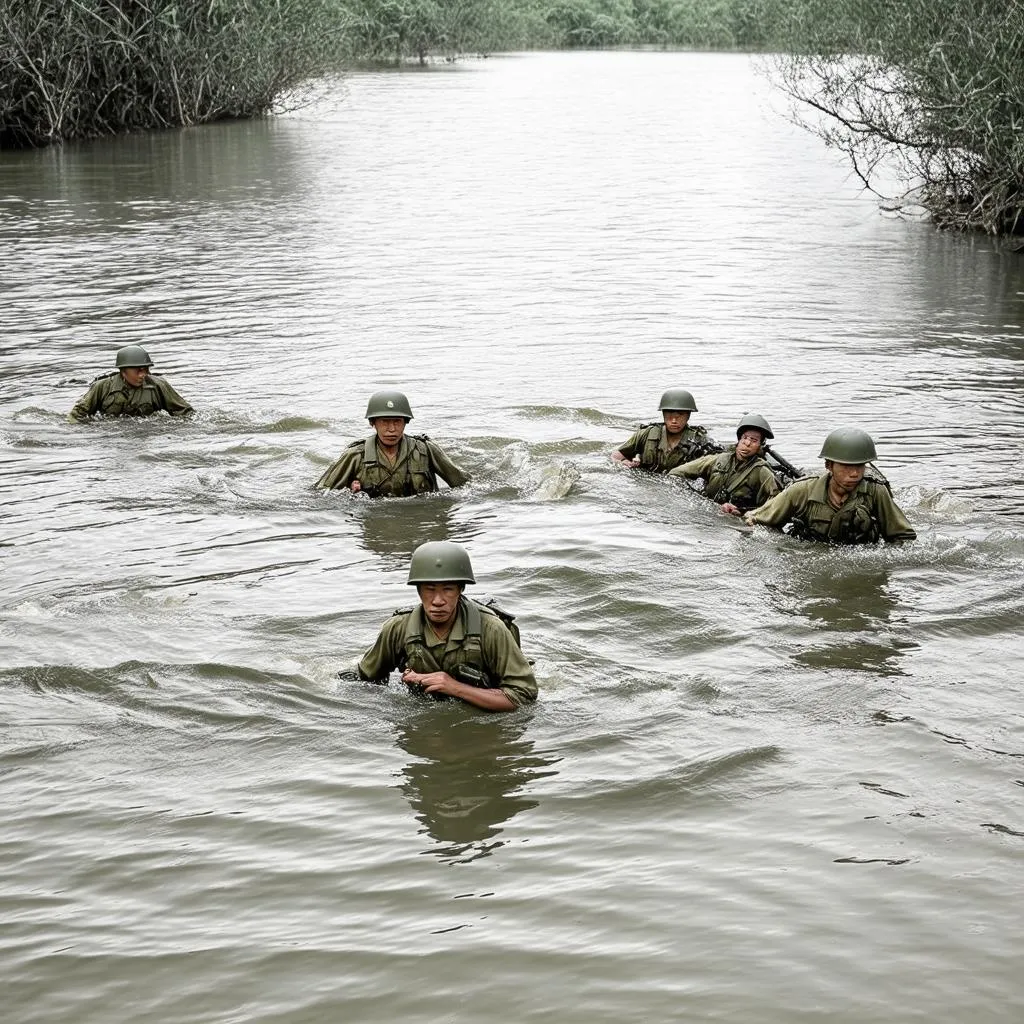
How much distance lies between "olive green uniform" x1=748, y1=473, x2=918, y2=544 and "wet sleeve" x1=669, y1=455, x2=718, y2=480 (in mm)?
1540

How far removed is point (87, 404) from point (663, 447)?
6.68m

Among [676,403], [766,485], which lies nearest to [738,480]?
[766,485]

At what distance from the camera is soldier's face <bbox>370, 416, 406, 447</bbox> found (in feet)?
44.8

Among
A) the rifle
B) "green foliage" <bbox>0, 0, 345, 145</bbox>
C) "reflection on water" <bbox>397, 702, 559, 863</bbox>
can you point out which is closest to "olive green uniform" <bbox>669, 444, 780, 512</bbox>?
the rifle

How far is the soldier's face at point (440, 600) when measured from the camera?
9.08m

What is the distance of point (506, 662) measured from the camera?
9328 mm

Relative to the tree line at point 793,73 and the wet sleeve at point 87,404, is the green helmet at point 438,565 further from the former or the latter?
the tree line at point 793,73

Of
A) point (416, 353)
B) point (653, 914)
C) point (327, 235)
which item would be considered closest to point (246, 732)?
point (653, 914)

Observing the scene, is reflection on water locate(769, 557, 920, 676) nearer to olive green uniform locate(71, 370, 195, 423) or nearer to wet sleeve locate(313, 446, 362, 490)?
wet sleeve locate(313, 446, 362, 490)

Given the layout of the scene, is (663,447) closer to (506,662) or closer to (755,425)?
(755,425)

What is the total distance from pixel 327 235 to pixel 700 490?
18790 millimetres

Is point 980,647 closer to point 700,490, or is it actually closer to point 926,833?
point 926,833

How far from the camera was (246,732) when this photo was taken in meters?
9.33

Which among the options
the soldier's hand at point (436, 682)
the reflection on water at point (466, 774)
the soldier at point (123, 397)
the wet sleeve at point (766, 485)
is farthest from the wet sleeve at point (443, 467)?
the soldier's hand at point (436, 682)
